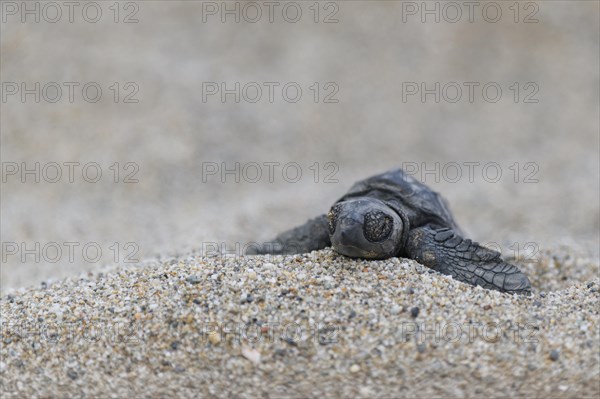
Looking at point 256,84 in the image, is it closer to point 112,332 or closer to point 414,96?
point 414,96

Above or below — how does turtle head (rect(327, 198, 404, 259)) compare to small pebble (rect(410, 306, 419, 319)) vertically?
above

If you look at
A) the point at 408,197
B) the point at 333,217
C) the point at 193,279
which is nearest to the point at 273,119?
the point at 408,197

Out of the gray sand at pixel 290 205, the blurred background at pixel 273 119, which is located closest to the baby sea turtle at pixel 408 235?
the gray sand at pixel 290 205

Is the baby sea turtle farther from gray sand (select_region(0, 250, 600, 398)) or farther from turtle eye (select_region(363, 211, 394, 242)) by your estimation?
gray sand (select_region(0, 250, 600, 398))

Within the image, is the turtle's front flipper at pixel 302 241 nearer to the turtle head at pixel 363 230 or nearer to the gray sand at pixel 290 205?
the gray sand at pixel 290 205

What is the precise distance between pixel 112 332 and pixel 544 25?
9043 millimetres

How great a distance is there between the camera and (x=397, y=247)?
3535mm

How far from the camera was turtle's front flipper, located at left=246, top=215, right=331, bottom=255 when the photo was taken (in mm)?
4059

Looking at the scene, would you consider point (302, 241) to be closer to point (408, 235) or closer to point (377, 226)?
point (408, 235)

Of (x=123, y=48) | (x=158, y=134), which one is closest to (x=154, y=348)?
(x=158, y=134)

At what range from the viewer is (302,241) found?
4184 mm

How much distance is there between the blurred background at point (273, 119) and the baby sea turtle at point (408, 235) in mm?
1358

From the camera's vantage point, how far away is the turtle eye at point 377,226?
127 inches

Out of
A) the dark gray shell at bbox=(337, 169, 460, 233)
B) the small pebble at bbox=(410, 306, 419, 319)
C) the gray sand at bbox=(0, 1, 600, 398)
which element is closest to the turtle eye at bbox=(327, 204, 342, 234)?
the gray sand at bbox=(0, 1, 600, 398)
